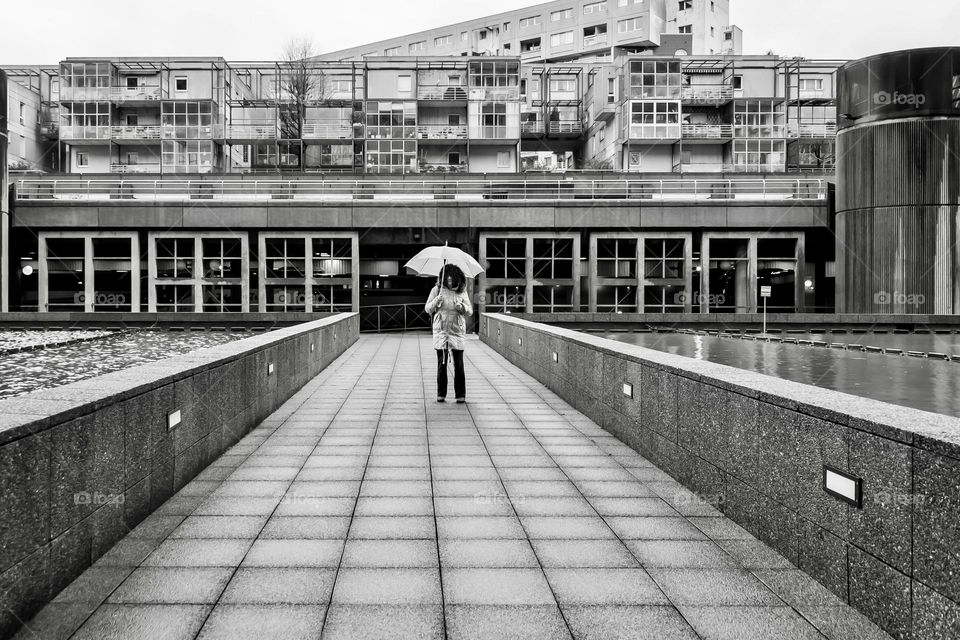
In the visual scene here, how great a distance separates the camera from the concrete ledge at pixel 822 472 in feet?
10.2

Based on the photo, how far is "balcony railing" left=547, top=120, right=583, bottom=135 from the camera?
65625mm

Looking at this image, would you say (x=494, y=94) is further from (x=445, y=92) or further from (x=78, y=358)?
(x=78, y=358)

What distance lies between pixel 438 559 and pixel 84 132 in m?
60.6

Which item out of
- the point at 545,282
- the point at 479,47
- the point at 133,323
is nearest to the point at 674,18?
the point at 479,47

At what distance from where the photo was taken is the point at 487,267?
105ft

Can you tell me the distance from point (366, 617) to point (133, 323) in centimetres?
2545

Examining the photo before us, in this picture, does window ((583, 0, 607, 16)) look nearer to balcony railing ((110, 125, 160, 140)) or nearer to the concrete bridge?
balcony railing ((110, 125, 160, 140))

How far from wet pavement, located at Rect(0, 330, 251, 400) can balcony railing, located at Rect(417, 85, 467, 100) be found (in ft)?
131

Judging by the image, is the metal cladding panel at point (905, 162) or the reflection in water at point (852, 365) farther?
the metal cladding panel at point (905, 162)

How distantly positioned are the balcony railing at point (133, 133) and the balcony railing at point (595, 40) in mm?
52179

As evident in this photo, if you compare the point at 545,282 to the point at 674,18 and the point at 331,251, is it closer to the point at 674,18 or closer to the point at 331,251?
the point at 331,251

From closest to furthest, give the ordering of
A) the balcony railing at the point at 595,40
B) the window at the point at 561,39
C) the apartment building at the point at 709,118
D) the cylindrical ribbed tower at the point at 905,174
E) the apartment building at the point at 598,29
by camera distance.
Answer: the cylindrical ribbed tower at the point at 905,174 < the apartment building at the point at 709,118 < the apartment building at the point at 598,29 < the balcony railing at the point at 595,40 < the window at the point at 561,39

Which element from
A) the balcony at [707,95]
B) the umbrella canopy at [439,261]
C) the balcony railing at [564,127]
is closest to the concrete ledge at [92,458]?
the umbrella canopy at [439,261]

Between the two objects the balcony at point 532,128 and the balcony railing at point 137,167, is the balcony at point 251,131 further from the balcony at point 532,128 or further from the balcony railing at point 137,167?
the balcony at point 532,128
